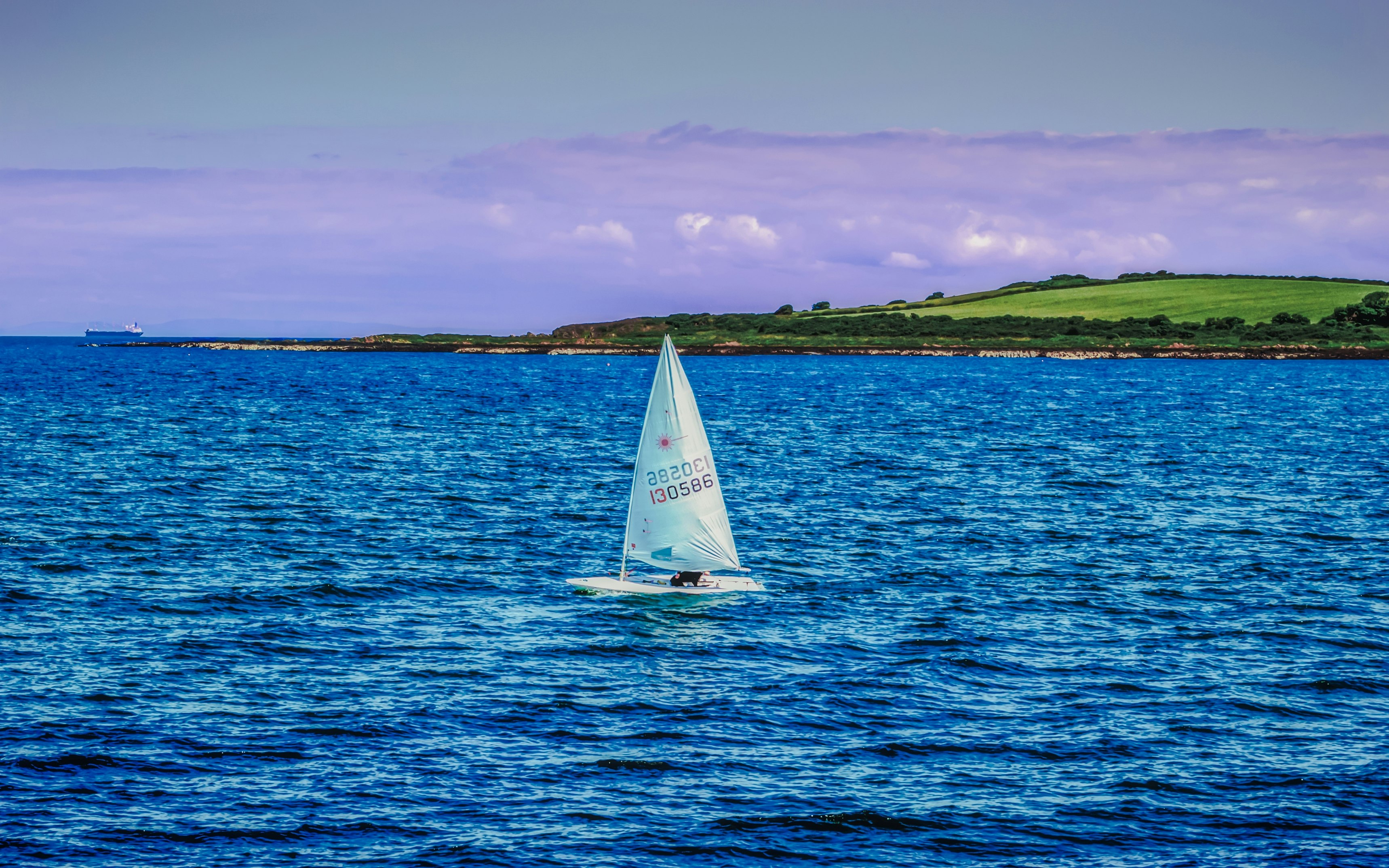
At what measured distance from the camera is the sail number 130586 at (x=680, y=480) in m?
35.0

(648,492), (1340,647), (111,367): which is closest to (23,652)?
(648,492)

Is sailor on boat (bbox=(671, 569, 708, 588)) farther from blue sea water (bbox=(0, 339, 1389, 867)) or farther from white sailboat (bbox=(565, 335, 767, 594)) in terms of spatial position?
blue sea water (bbox=(0, 339, 1389, 867))

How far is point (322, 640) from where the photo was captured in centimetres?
3095

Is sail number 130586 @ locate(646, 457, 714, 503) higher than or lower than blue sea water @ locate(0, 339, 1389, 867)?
Result: higher

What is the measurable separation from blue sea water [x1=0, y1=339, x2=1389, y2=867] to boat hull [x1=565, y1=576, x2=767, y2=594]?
48 cm

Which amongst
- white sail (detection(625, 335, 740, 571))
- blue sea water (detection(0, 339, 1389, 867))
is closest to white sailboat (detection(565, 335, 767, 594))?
white sail (detection(625, 335, 740, 571))

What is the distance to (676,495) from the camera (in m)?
35.2

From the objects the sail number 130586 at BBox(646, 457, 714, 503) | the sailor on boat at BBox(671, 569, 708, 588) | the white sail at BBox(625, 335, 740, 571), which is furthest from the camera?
the sailor on boat at BBox(671, 569, 708, 588)

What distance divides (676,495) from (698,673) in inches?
296

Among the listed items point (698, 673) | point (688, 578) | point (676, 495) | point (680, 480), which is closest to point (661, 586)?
point (688, 578)

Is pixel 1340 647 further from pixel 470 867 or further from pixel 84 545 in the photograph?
pixel 84 545

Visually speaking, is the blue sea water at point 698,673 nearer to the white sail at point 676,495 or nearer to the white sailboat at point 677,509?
the white sailboat at point 677,509

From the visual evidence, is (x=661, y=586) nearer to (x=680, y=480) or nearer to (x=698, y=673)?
(x=680, y=480)

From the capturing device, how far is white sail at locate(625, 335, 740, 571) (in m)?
34.2
